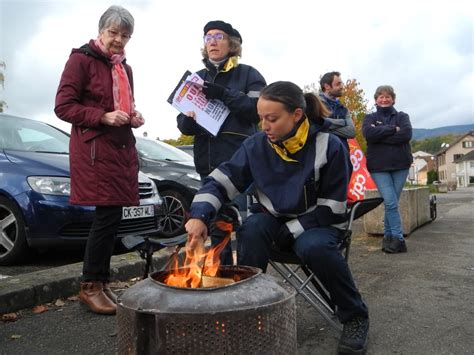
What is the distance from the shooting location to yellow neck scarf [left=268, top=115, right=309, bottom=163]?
2621mm

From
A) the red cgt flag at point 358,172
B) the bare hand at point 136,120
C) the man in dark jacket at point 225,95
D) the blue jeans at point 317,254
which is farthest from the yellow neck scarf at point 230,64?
the red cgt flag at point 358,172

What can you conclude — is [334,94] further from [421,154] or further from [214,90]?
[421,154]

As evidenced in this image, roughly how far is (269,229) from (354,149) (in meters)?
3.97

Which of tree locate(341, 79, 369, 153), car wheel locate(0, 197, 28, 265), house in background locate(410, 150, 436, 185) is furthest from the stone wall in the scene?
house in background locate(410, 150, 436, 185)

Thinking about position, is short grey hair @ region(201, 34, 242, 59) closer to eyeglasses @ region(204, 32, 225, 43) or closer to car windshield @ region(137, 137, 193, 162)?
eyeglasses @ region(204, 32, 225, 43)

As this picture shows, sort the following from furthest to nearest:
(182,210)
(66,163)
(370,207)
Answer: (182,210), (66,163), (370,207)

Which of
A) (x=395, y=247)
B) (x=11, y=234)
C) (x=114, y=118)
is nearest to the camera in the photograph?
(x=114, y=118)

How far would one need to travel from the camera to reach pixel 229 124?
3.53 meters

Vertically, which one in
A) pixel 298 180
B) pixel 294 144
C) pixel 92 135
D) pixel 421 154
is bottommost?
pixel 298 180

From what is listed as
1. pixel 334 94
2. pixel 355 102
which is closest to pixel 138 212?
pixel 334 94

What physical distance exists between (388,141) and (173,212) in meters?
3.00

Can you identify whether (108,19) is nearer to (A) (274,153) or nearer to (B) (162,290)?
(A) (274,153)

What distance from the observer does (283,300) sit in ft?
6.20

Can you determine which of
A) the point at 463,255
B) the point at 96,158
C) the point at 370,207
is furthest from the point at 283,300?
the point at 463,255
